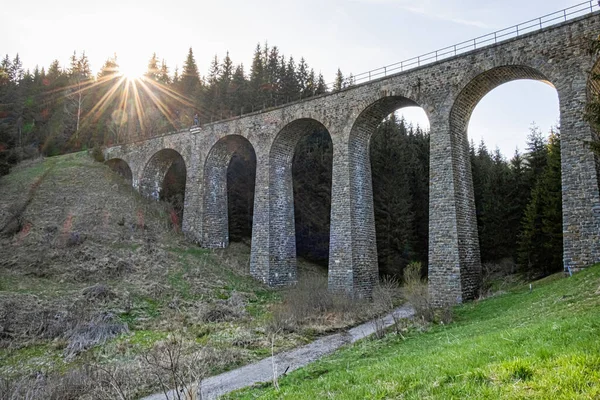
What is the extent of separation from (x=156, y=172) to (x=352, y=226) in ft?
72.2

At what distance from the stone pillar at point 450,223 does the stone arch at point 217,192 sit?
14900 mm

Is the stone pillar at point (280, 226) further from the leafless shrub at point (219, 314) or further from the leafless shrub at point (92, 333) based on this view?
the leafless shrub at point (92, 333)

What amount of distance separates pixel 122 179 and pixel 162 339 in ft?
86.8

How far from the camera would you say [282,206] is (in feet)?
85.7

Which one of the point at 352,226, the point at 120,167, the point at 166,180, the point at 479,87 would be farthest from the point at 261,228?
the point at 120,167

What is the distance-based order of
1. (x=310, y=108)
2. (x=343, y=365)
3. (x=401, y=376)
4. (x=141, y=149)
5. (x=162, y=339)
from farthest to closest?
(x=141, y=149) < (x=310, y=108) < (x=162, y=339) < (x=343, y=365) < (x=401, y=376)

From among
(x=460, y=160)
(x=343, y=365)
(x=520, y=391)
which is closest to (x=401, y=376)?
(x=520, y=391)

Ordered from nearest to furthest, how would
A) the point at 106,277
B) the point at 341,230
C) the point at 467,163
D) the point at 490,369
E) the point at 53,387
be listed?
the point at 490,369
the point at 53,387
the point at 467,163
the point at 106,277
the point at 341,230

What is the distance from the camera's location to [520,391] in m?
4.30

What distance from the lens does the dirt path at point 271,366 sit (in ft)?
30.2

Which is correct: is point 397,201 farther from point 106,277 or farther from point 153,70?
point 153,70

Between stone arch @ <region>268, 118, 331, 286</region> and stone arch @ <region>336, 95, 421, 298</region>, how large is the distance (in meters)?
3.43

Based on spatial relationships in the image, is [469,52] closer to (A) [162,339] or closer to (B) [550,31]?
→ (B) [550,31]

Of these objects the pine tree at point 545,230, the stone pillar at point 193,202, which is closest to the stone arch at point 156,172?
the stone pillar at point 193,202
